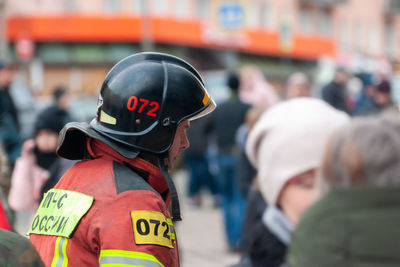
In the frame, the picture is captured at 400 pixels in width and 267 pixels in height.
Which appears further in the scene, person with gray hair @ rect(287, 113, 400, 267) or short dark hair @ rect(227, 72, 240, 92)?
short dark hair @ rect(227, 72, 240, 92)

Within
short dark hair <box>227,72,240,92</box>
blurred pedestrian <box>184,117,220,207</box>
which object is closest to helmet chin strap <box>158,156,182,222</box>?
short dark hair <box>227,72,240,92</box>

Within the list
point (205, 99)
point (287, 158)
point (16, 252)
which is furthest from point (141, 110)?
point (16, 252)

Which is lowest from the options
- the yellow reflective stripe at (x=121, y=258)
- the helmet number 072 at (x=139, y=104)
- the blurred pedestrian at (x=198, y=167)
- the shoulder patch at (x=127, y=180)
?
the blurred pedestrian at (x=198, y=167)

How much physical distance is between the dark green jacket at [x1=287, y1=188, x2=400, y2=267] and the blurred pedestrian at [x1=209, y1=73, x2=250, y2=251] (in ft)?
21.6

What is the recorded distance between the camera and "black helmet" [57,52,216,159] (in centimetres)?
250

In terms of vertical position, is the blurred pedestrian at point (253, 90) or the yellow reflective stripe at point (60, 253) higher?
the yellow reflective stripe at point (60, 253)

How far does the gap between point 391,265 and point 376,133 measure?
0.30 metres

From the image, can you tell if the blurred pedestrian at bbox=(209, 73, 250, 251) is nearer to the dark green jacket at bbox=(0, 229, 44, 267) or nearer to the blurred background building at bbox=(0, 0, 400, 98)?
the dark green jacket at bbox=(0, 229, 44, 267)

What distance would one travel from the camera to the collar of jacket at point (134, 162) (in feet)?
8.20

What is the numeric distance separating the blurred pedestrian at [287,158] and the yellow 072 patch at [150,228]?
78cm

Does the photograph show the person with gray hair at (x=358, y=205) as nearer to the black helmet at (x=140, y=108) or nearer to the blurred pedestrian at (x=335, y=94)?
the black helmet at (x=140, y=108)

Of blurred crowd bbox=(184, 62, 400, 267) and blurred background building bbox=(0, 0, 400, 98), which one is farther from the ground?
blurred crowd bbox=(184, 62, 400, 267)

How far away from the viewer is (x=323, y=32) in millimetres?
49906

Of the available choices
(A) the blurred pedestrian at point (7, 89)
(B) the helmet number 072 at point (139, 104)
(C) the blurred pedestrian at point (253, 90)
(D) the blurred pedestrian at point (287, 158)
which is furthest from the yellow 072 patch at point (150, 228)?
(C) the blurred pedestrian at point (253, 90)
